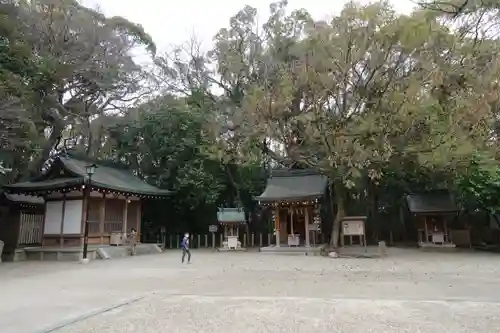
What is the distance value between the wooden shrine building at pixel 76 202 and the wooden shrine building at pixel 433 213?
1615 centimetres

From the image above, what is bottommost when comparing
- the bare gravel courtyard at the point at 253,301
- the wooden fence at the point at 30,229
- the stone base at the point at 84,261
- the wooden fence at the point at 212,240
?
the bare gravel courtyard at the point at 253,301

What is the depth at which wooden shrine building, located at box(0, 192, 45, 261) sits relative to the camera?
20.4 metres

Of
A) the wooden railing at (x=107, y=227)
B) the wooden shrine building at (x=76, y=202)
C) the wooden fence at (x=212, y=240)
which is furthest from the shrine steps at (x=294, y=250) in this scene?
the wooden railing at (x=107, y=227)

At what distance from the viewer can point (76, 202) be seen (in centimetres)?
1834

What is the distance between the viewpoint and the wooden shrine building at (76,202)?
709 inches

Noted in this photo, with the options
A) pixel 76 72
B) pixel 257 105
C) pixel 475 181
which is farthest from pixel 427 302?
pixel 76 72

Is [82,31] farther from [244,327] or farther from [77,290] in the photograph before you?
[244,327]

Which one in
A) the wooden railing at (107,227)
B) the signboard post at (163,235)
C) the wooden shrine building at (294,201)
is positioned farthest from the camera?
the signboard post at (163,235)

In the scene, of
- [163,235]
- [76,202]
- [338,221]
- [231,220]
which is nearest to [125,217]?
[76,202]

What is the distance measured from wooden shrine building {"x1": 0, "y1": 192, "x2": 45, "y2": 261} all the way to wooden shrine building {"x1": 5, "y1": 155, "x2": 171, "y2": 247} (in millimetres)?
2514

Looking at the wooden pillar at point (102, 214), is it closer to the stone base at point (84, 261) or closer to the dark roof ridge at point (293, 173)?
the stone base at point (84, 261)

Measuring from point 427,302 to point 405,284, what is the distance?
8.22 ft

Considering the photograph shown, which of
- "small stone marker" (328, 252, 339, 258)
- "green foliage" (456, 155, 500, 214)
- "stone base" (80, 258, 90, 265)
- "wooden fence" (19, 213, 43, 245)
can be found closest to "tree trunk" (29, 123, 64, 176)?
"wooden fence" (19, 213, 43, 245)

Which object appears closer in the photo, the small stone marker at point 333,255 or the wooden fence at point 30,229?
the small stone marker at point 333,255
